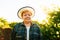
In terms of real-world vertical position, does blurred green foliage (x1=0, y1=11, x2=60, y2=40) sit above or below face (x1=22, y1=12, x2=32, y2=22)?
below

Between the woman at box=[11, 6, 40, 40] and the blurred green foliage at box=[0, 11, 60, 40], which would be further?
the blurred green foliage at box=[0, 11, 60, 40]

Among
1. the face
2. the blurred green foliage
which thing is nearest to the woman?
the face

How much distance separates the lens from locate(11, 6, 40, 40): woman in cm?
504

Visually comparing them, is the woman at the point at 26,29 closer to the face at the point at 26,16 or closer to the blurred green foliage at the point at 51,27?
the face at the point at 26,16

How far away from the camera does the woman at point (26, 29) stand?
5.04 m

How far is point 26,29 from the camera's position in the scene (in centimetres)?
513

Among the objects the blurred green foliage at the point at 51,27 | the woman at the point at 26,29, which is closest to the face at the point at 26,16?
the woman at the point at 26,29

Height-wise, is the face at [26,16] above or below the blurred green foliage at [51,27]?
above

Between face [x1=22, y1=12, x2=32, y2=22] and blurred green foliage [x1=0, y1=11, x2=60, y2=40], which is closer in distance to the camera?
face [x1=22, y1=12, x2=32, y2=22]

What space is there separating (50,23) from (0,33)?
1808 mm

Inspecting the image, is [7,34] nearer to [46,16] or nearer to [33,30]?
[46,16]

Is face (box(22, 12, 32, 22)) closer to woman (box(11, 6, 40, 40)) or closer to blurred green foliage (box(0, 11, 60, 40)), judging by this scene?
woman (box(11, 6, 40, 40))

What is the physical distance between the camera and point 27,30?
5.10 m

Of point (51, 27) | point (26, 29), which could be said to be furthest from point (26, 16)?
point (51, 27)
